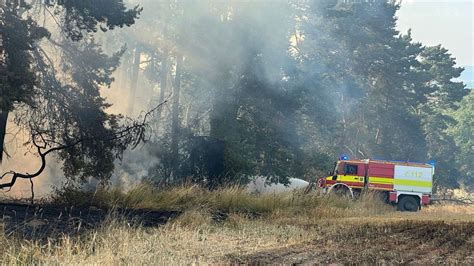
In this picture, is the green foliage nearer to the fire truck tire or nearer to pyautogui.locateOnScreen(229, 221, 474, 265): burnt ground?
the fire truck tire

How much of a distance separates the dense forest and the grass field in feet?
8.73

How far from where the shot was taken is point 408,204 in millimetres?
24188

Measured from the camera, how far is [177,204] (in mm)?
13562

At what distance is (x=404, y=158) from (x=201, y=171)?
71.7ft

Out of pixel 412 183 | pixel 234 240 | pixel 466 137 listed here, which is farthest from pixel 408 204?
pixel 466 137

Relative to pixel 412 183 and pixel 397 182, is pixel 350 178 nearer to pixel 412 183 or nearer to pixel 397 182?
pixel 397 182

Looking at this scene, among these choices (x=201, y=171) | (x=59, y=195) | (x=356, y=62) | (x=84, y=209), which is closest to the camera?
(x=84, y=209)

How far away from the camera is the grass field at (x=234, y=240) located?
22.2 ft

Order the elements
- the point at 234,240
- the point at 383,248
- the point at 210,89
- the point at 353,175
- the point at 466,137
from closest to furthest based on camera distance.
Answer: the point at 383,248, the point at 234,240, the point at 210,89, the point at 353,175, the point at 466,137

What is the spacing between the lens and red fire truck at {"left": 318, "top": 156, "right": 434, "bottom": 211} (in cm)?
2417

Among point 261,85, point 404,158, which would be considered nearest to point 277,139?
point 261,85

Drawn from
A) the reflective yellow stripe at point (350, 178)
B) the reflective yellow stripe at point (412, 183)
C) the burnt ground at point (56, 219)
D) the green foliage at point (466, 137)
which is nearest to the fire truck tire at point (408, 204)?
the reflective yellow stripe at point (412, 183)

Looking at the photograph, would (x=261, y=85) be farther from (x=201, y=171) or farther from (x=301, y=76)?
(x=201, y=171)

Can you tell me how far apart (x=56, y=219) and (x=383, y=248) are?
5361mm
